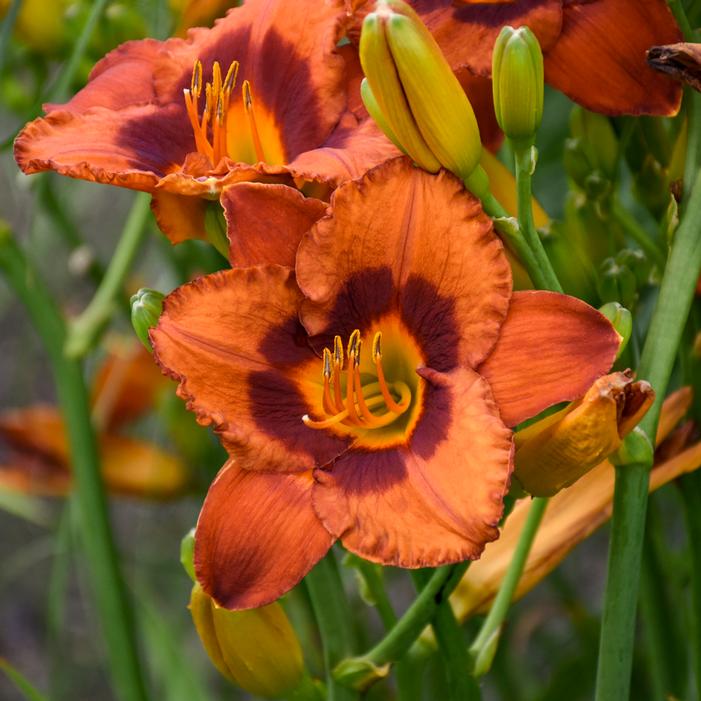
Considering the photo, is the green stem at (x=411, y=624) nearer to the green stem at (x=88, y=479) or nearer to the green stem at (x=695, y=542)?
the green stem at (x=695, y=542)

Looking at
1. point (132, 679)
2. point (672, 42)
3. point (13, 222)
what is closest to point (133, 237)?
point (132, 679)

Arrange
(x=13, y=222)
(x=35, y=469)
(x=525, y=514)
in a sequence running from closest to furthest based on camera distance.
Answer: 1. (x=525, y=514)
2. (x=35, y=469)
3. (x=13, y=222)

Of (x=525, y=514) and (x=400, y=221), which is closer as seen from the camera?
(x=400, y=221)

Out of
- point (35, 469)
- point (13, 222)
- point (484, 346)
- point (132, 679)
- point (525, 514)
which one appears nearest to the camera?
point (484, 346)

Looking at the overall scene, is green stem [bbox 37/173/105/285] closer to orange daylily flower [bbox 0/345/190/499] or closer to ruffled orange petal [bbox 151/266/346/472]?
orange daylily flower [bbox 0/345/190/499]

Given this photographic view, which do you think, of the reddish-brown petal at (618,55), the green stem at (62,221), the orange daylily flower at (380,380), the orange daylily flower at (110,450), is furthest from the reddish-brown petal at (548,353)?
the orange daylily flower at (110,450)

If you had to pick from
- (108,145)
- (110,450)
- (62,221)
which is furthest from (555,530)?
(110,450)

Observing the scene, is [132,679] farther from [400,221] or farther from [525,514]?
[400,221]
